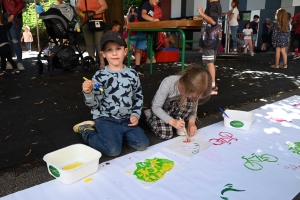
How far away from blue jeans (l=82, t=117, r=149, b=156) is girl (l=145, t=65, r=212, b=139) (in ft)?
0.67

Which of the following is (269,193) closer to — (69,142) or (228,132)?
(228,132)

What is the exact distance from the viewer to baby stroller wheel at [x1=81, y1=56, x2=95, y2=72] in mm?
4312

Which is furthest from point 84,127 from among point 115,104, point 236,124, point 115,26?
point 115,26

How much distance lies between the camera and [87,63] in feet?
14.4

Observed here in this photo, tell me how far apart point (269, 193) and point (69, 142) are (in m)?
1.22

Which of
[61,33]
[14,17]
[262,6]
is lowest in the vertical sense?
[61,33]

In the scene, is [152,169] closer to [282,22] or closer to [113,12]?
[113,12]

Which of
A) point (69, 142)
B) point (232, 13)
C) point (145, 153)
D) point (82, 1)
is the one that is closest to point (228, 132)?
point (145, 153)

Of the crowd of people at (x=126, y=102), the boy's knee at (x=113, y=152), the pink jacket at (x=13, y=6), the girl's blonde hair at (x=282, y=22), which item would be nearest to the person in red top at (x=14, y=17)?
the pink jacket at (x=13, y=6)

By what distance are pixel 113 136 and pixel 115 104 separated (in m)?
0.23

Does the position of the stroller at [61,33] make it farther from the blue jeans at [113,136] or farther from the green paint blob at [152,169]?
the green paint blob at [152,169]

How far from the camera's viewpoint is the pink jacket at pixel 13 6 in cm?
419

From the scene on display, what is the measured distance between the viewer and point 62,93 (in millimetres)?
3059

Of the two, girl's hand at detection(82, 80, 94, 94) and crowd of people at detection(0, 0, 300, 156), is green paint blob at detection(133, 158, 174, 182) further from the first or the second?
girl's hand at detection(82, 80, 94, 94)
